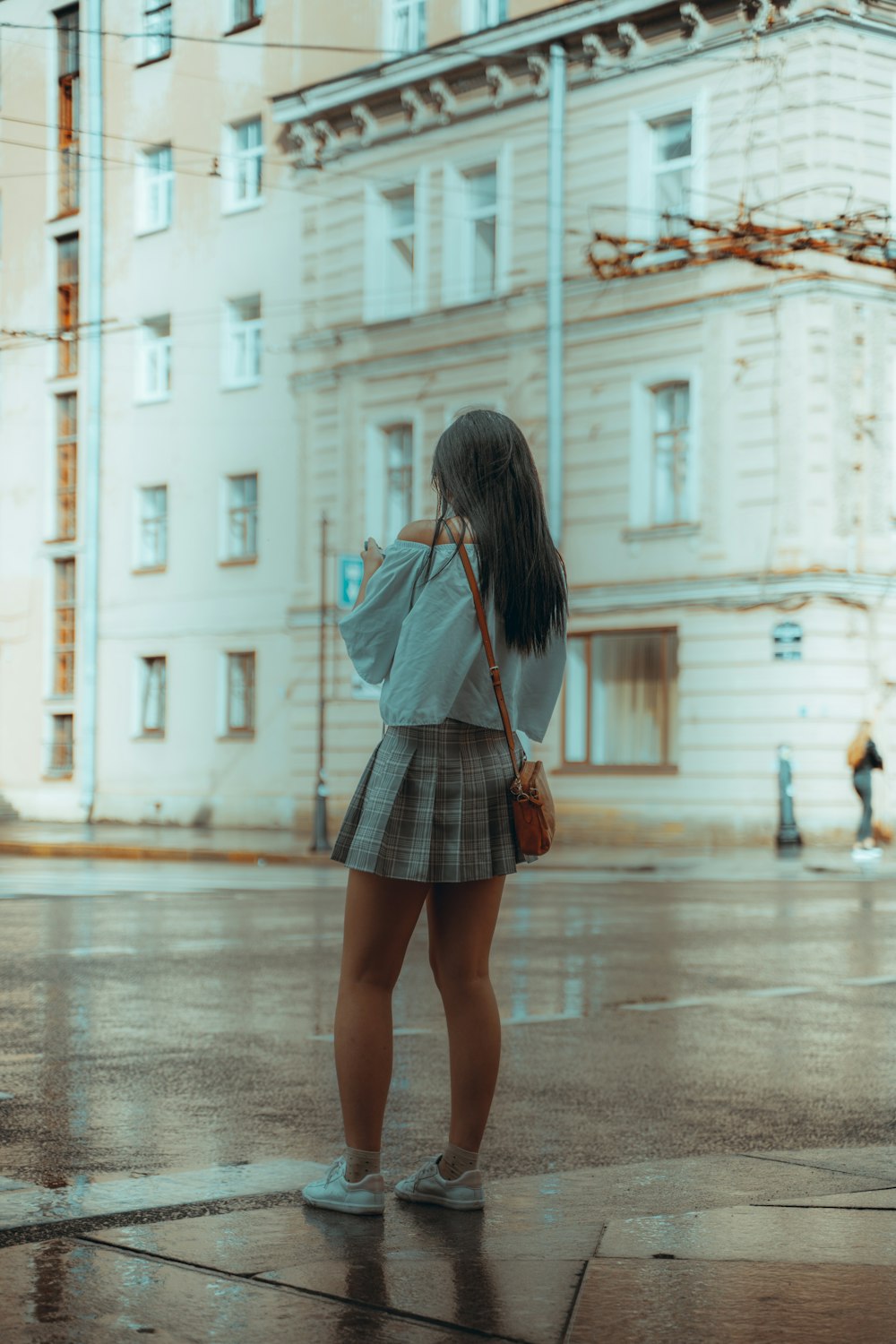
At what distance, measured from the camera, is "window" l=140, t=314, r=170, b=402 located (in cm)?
3534

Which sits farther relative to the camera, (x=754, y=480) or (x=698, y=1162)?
(x=754, y=480)

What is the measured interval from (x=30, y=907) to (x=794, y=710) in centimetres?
1313

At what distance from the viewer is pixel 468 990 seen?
4805mm

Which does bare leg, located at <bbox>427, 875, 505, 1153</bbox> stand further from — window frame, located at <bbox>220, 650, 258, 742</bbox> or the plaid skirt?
window frame, located at <bbox>220, 650, 258, 742</bbox>

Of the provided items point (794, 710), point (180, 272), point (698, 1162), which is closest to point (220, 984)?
Result: point (698, 1162)

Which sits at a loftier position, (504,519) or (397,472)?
(397,472)

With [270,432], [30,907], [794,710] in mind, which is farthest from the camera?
[270,432]

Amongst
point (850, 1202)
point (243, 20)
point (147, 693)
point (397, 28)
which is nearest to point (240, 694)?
point (147, 693)

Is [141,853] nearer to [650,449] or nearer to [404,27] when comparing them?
[650,449]

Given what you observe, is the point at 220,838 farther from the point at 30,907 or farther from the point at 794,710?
the point at 30,907

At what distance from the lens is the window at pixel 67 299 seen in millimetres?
36906

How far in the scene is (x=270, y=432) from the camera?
33.3 m

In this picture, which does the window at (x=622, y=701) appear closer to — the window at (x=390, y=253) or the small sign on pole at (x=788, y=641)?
the small sign on pole at (x=788, y=641)

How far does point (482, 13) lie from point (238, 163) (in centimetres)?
625
